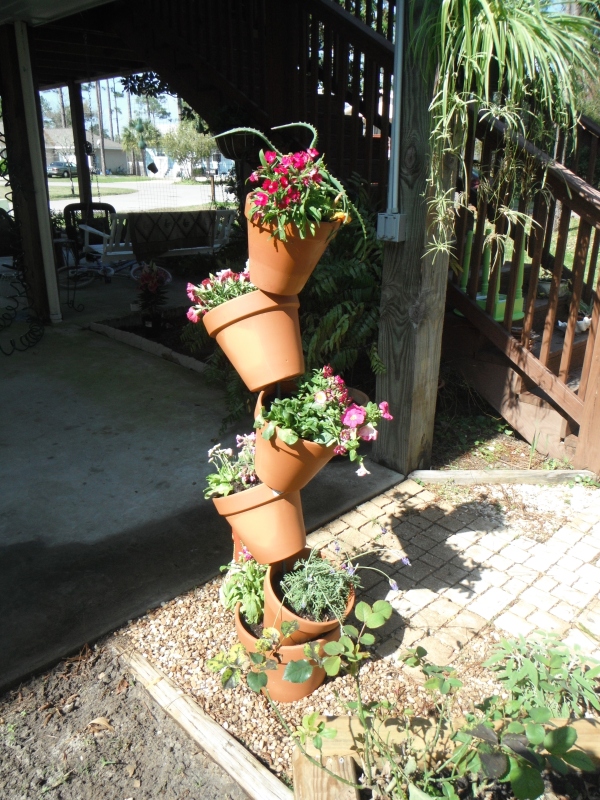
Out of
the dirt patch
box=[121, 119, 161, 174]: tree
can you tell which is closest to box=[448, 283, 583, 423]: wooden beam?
the dirt patch

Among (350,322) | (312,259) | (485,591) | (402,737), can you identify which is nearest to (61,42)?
(350,322)

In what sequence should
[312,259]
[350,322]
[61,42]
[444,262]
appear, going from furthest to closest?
1. [61,42]
2. [350,322]
3. [444,262]
4. [312,259]

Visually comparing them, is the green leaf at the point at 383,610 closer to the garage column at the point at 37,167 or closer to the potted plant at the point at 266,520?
the potted plant at the point at 266,520

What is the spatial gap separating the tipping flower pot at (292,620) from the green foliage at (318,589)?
0.09 ft

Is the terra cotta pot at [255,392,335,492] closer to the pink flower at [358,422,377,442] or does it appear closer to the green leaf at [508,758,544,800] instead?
the pink flower at [358,422,377,442]

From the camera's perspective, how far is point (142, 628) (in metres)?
2.50

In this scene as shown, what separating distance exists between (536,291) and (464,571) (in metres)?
1.74

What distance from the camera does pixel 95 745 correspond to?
79.3 inches

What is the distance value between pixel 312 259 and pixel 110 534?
1.80m

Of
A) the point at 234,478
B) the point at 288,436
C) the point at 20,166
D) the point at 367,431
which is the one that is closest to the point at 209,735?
the point at 234,478

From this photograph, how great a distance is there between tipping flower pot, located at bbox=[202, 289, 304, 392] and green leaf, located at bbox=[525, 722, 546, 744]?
1.15 m

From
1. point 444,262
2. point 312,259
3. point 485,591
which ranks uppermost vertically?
point 312,259

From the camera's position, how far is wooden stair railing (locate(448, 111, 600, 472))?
11.0ft

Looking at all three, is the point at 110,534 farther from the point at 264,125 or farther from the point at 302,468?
the point at 264,125
